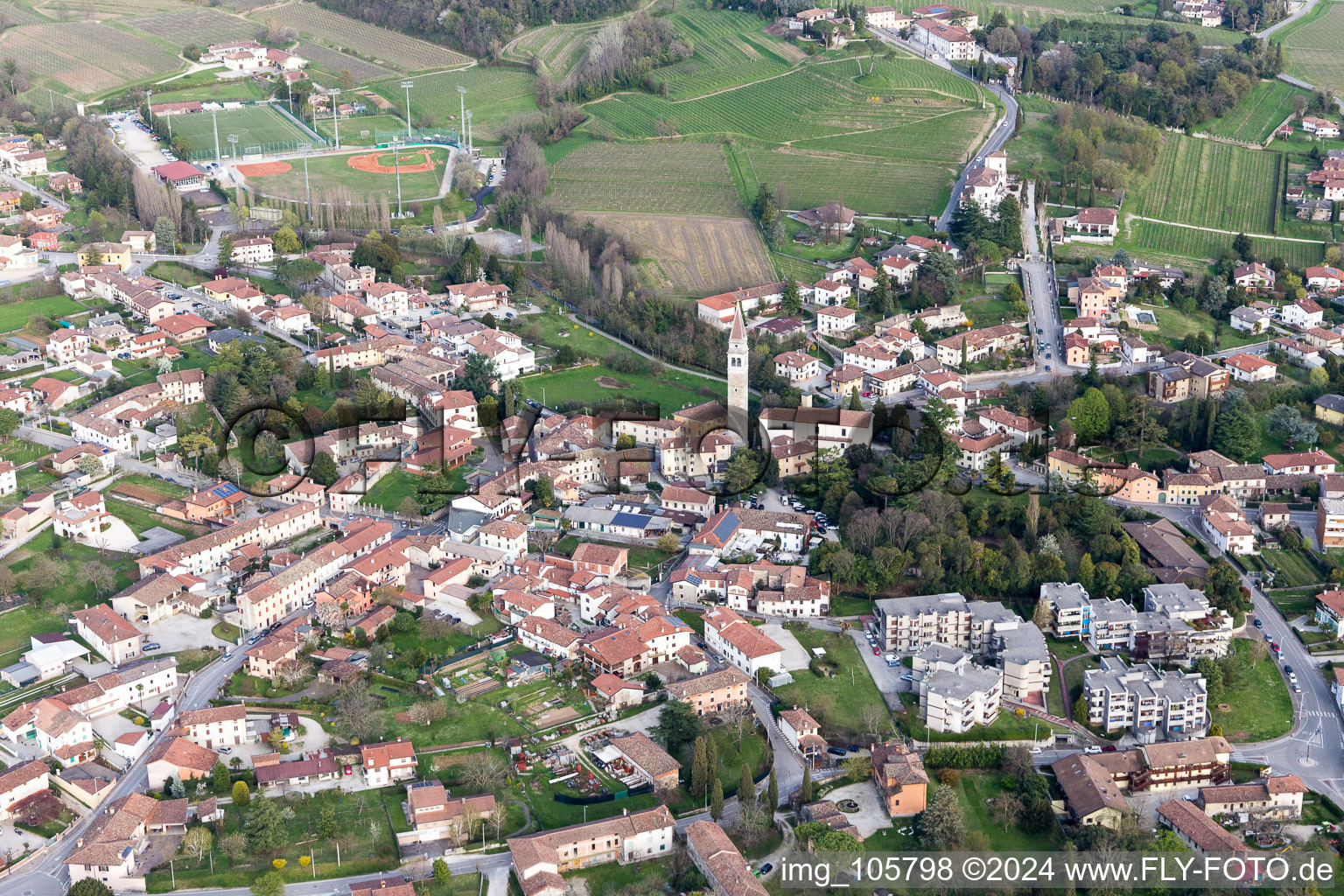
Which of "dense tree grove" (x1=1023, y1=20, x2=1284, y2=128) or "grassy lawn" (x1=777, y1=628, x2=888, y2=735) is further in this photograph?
"dense tree grove" (x1=1023, y1=20, x2=1284, y2=128)

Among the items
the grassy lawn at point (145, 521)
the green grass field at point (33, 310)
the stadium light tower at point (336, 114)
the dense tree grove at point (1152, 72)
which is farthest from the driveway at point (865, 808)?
the stadium light tower at point (336, 114)

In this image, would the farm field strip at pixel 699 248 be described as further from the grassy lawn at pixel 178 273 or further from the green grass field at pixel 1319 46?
the green grass field at pixel 1319 46

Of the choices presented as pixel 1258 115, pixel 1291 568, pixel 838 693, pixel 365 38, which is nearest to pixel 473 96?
pixel 365 38

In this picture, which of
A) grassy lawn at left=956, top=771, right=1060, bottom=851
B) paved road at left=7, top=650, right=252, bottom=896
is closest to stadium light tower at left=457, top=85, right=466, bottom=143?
A: paved road at left=7, top=650, right=252, bottom=896

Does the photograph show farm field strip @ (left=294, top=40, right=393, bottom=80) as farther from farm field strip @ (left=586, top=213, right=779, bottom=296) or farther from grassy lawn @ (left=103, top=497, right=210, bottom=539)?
grassy lawn @ (left=103, top=497, right=210, bottom=539)

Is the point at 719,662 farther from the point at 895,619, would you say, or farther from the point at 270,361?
the point at 270,361
